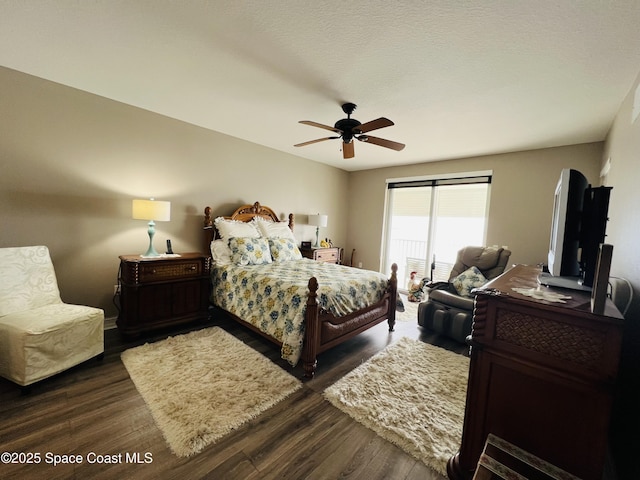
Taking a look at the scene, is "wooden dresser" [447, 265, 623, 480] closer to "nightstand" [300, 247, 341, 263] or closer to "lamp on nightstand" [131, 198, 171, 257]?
"lamp on nightstand" [131, 198, 171, 257]

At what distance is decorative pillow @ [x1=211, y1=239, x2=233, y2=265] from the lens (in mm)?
3361

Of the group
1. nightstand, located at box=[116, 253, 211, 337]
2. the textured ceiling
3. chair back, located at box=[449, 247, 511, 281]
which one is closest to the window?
chair back, located at box=[449, 247, 511, 281]

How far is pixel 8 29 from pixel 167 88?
0.98 metres

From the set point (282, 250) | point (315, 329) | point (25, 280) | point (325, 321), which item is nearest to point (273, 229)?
point (282, 250)

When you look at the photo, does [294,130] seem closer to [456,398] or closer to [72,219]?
[72,219]

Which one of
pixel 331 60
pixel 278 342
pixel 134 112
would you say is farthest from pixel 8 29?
pixel 278 342

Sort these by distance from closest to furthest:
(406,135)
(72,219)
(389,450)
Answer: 1. (389,450)
2. (72,219)
3. (406,135)

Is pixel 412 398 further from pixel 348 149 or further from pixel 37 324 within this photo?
pixel 37 324

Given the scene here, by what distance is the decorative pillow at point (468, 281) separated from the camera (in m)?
3.02

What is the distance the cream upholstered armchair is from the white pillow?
2189mm

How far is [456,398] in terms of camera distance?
1965 millimetres

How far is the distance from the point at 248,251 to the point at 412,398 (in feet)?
7.68

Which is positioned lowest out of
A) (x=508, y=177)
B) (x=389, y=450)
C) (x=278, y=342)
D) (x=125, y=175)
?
(x=389, y=450)

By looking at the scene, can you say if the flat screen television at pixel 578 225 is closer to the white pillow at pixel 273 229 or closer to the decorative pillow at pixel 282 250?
the decorative pillow at pixel 282 250
